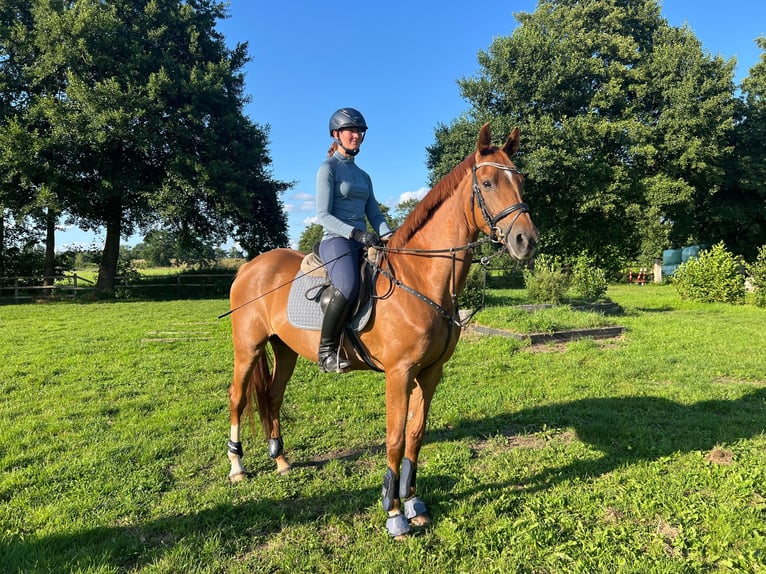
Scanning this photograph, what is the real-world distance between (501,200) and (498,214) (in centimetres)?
11

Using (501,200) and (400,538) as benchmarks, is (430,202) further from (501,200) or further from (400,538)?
(400,538)

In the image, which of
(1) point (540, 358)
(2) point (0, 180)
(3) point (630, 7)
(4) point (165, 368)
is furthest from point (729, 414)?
(3) point (630, 7)

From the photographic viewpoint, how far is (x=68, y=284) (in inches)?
869

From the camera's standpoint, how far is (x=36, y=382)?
6910mm

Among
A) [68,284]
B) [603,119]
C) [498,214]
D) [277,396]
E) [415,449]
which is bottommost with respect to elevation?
[415,449]

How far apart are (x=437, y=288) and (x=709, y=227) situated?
3291cm

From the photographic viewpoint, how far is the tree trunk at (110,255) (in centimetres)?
2112

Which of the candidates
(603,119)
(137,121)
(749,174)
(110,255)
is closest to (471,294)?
(137,121)

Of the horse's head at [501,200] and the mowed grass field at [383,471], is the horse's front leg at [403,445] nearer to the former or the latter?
the mowed grass field at [383,471]

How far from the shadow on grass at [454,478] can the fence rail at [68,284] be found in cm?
2177

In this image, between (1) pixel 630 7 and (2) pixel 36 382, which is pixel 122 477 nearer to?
(2) pixel 36 382

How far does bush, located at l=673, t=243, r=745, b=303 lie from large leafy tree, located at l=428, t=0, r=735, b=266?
5.30 meters

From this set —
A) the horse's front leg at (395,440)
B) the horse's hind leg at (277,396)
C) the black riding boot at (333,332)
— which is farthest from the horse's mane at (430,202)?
the horse's hind leg at (277,396)

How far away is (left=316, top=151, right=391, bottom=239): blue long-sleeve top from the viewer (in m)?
3.40
